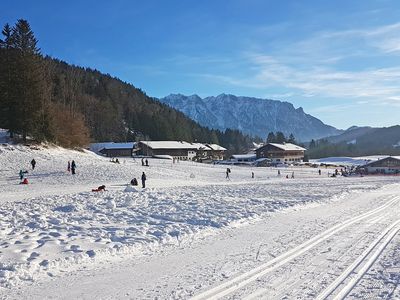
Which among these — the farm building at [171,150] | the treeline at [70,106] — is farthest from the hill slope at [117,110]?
the farm building at [171,150]

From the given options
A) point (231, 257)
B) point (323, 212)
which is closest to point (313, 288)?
point (231, 257)

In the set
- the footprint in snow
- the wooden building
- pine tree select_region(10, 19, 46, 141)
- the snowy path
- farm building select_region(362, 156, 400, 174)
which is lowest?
the snowy path

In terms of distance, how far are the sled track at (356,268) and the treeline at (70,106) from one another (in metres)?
47.9

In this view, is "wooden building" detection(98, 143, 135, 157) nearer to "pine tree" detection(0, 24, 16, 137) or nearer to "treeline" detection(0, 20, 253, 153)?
"treeline" detection(0, 20, 253, 153)

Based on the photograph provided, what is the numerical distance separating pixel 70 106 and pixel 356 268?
9586 cm

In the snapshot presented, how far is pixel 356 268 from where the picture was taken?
9773 mm

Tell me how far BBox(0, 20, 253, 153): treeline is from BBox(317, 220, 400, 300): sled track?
157 ft

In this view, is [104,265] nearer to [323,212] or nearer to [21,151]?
[323,212]

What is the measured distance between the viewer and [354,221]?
17.6m

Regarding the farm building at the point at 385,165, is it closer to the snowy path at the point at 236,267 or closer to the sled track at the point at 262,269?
the snowy path at the point at 236,267

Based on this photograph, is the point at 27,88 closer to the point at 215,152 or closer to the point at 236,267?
the point at 236,267

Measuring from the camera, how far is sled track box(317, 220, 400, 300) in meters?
8.00

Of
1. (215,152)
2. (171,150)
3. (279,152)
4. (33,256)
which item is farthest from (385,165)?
(33,256)

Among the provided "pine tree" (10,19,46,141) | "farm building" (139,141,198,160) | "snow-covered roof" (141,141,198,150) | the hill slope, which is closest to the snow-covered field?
"pine tree" (10,19,46,141)
